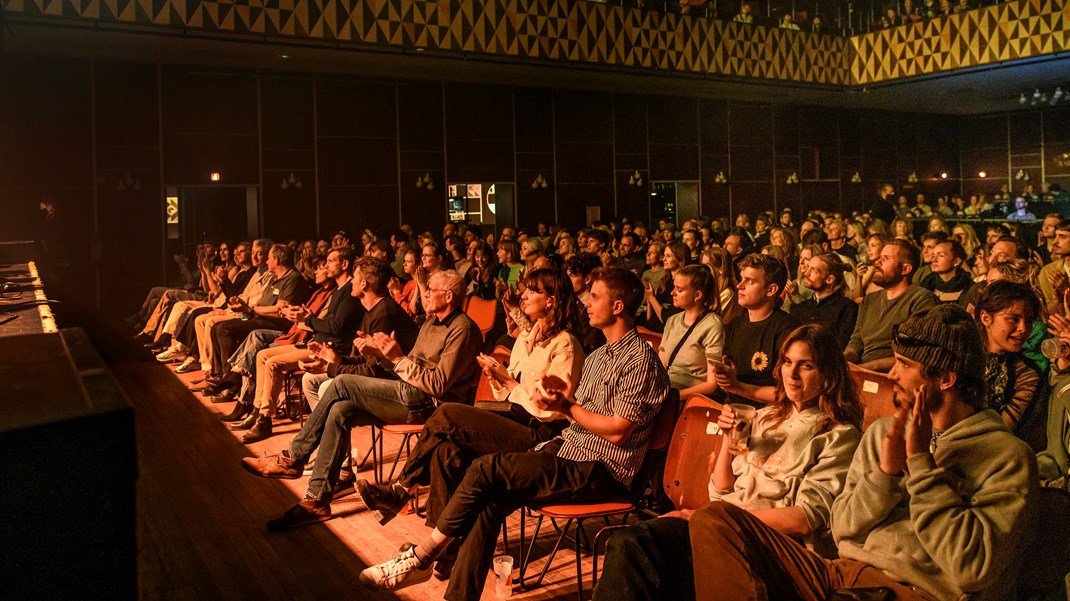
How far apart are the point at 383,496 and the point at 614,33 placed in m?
11.7

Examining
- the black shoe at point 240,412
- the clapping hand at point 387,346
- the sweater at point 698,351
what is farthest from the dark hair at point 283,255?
the sweater at point 698,351

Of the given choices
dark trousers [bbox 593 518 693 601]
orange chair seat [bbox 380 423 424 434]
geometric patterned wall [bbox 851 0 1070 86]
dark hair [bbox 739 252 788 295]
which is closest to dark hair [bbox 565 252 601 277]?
Result: dark hair [bbox 739 252 788 295]

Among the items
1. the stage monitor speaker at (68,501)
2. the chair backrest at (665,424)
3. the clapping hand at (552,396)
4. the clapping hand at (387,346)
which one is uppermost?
the stage monitor speaker at (68,501)

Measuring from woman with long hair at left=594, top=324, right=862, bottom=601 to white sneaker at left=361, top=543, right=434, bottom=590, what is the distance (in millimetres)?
1039

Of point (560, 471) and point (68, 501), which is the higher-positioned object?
point (68, 501)

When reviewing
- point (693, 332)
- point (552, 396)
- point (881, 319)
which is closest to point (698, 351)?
point (693, 332)

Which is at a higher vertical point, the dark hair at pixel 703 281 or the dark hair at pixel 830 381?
the dark hair at pixel 703 281

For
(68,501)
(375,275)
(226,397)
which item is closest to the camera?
(68,501)

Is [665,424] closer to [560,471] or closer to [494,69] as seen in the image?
[560,471]

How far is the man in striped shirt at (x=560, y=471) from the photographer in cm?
324

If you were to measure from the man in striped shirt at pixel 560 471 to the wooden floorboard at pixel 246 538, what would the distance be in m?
0.39

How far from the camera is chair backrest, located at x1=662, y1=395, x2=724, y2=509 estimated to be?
10.3 feet

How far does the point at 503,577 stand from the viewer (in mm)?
3521

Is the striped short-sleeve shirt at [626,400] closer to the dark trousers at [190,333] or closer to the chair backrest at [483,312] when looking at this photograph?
the chair backrest at [483,312]
